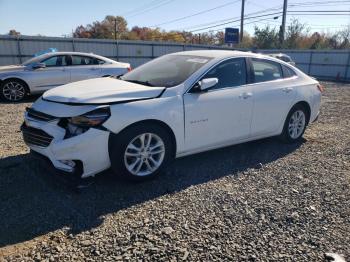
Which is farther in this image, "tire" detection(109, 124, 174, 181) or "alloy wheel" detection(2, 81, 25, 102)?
"alloy wheel" detection(2, 81, 25, 102)

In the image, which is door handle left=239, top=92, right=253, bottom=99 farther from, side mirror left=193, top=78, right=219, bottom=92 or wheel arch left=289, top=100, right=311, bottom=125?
wheel arch left=289, top=100, right=311, bottom=125

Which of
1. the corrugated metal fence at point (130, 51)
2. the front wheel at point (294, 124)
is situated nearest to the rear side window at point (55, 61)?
the corrugated metal fence at point (130, 51)

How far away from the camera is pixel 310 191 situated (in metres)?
3.94

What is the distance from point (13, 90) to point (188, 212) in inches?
325

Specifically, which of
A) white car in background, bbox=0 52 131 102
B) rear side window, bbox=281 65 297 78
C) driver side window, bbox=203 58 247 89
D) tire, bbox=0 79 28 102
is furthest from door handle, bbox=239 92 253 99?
tire, bbox=0 79 28 102

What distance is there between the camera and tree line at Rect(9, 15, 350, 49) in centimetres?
4012

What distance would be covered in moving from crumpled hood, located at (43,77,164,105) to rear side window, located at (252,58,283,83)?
5.66 feet

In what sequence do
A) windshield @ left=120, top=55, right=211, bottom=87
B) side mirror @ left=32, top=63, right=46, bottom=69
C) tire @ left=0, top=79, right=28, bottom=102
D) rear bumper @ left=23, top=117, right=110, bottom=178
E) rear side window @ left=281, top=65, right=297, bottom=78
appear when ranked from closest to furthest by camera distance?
rear bumper @ left=23, top=117, right=110, bottom=178 → windshield @ left=120, top=55, right=211, bottom=87 → rear side window @ left=281, top=65, right=297, bottom=78 → tire @ left=0, top=79, right=28, bottom=102 → side mirror @ left=32, top=63, right=46, bottom=69

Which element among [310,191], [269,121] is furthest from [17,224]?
[269,121]

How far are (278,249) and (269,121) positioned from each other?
2702 millimetres

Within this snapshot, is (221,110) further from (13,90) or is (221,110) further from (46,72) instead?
(13,90)

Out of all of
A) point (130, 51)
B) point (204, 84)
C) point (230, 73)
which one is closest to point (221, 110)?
point (204, 84)

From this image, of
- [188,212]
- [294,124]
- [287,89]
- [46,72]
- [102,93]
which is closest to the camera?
[188,212]

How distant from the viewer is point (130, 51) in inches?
783
